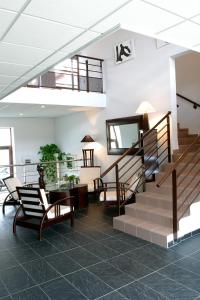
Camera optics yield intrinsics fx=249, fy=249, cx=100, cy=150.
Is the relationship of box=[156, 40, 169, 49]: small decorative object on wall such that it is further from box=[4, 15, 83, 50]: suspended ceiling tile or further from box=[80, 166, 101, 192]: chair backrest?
box=[4, 15, 83, 50]: suspended ceiling tile

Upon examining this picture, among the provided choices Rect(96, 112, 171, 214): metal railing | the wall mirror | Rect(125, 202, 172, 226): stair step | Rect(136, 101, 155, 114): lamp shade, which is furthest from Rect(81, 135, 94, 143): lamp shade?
Rect(125, 202, 172, 226): stair step

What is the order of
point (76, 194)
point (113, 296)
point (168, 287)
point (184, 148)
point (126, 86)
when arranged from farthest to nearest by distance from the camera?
1. point (126, 86)
2. point (76, 194)
3. point (184, 148)
4. point (168, 287)
5. point (113, 296)

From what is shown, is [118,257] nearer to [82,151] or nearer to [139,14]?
[139,14]

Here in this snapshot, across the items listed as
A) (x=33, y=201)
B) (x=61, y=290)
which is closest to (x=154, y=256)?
(x=61, y=290)

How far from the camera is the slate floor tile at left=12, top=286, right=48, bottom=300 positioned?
2494 millimetres

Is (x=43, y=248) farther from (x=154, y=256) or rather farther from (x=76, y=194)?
(x=76, y=194)

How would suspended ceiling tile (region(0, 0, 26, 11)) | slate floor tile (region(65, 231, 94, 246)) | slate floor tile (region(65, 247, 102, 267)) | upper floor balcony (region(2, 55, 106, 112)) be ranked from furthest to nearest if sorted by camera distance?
upper floor balcony (region(2, 55, 106, 112)), slate floor tile (region(65, 231, 94, 246)), slate floor tile (region(65, 247, 102, 267)), suspended ceiling tile (region(0, 0, 26, 11))

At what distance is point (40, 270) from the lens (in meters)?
3.04

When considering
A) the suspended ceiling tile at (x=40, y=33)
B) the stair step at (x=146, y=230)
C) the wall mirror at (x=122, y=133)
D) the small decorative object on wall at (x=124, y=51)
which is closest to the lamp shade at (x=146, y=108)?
the wall mirror at (x=122, y=133)

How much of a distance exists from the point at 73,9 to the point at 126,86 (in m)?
5.07

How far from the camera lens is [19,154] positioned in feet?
30.3

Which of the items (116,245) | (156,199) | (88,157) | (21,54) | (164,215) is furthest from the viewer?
(88,157)

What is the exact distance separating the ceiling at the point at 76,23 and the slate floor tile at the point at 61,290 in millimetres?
2585

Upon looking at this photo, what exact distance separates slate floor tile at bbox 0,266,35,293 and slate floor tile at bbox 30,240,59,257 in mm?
451
